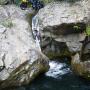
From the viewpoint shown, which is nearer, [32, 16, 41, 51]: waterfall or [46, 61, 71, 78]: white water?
[46, 61, 71, 78]: white water

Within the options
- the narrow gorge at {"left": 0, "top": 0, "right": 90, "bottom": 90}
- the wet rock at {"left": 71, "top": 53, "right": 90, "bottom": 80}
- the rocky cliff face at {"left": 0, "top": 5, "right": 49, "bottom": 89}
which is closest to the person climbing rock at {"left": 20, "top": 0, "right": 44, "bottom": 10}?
the narrow gorge at {"left": 0, "top": 0, "right": 90, "bottom": 90}

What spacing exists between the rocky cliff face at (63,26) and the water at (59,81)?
902 millimetres

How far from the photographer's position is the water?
12805 millimetres

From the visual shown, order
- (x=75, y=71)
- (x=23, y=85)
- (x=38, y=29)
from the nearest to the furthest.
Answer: (x=23, y=85), (x=75, y=71), (x=38, y=29)

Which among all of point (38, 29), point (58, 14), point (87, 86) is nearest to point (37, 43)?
point (38, 29)

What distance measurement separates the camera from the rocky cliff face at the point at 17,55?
489 inches

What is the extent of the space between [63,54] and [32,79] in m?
2.48

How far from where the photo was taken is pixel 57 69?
1416 centimetres

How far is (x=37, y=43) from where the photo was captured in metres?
14.5

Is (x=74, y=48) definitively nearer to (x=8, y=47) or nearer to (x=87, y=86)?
(x=87, y=86)

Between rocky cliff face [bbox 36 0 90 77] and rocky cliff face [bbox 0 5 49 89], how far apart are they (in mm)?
900

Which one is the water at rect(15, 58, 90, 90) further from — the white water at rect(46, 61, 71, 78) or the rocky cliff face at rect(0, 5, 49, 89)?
the rocky cliff face at rect(0, 5, 49, 89)

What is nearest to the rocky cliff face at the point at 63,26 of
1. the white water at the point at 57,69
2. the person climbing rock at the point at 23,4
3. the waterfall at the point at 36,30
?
the waterfall at the point at 36,30

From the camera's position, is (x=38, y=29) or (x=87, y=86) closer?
(x=87, y=86)
